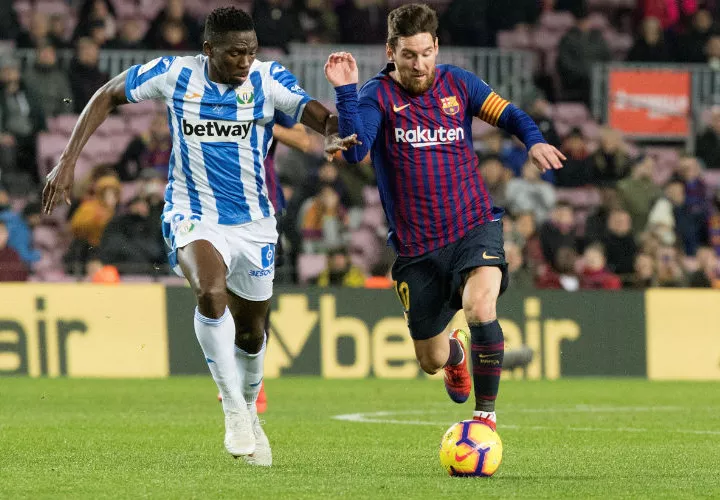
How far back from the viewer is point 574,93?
21.0 meters

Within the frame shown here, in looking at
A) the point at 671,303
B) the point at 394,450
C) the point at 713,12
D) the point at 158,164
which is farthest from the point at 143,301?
the point at 713,12

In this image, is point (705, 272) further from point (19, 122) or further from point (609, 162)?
point (19, 122)

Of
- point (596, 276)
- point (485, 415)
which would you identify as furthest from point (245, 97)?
point (596, 276)

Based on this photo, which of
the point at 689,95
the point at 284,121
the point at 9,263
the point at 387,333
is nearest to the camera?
the point at 284,121

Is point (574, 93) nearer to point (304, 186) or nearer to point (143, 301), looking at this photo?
point (304, 186)

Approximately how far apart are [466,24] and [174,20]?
4298 mm

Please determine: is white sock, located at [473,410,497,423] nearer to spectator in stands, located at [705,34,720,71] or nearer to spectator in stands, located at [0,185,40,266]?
spectator in stands, located at [0,185,40,266]

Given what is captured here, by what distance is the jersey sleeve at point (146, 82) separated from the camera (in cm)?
747

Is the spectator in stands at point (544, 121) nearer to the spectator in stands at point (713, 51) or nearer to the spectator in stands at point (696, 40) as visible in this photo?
the spectator in stands at point (696, 40)

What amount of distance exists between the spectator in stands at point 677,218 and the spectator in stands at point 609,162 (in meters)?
0.66

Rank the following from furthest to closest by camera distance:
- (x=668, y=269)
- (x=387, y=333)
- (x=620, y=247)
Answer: (x=620, y=247), (x=668, y=269), (x=387, y=333)

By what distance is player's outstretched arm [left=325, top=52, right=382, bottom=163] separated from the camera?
23.1 ft

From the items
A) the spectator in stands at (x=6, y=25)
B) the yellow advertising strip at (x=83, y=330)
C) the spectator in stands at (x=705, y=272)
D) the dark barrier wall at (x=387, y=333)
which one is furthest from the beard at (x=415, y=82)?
the spectator in stands at (x=6, y=25)

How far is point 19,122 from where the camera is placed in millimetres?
17922
